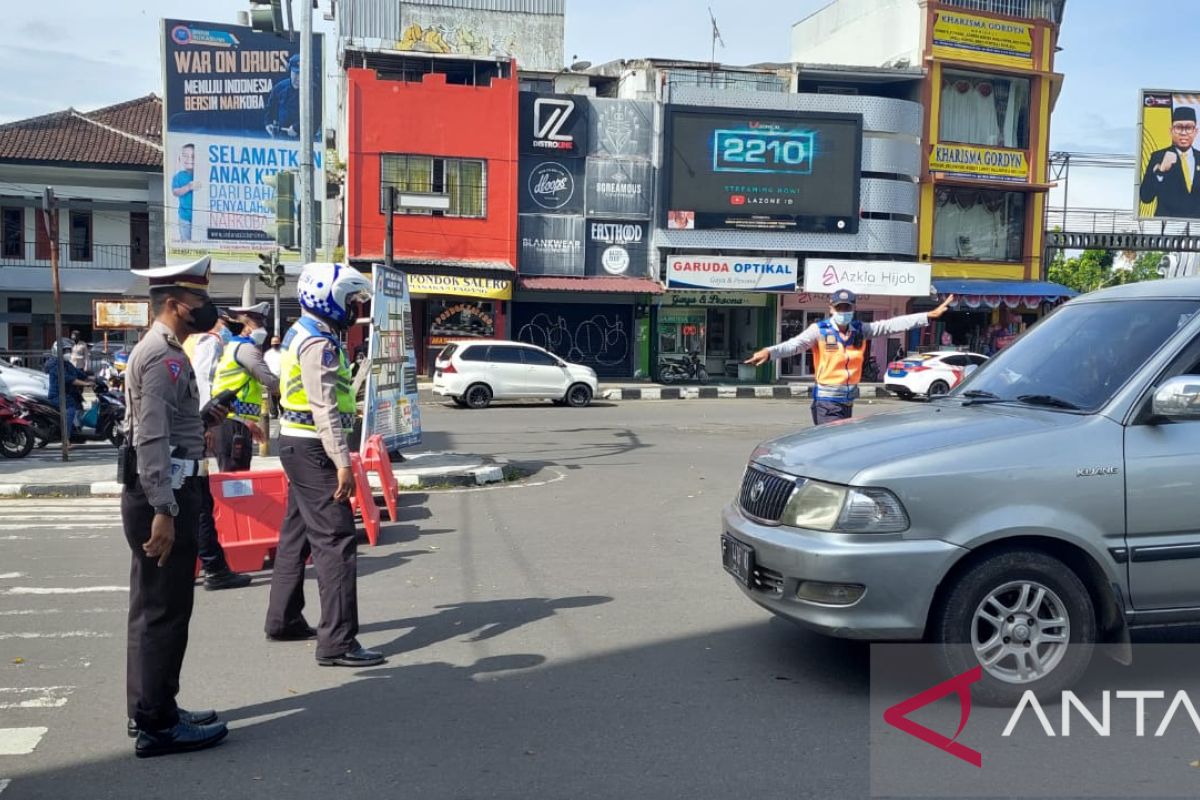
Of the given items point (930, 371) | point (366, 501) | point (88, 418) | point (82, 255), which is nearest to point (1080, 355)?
point (366, 501)

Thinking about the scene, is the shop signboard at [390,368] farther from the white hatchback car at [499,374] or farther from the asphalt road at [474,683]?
the white hatchback car at [499,374]

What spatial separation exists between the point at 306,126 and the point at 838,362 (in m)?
10.4

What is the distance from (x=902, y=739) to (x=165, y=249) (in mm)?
33355

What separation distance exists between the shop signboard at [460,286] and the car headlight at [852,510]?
26.1 m

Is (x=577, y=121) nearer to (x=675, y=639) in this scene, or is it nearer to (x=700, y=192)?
(x=700, y=192)

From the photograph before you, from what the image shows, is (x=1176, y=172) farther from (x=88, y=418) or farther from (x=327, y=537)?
(x=327, y=537)

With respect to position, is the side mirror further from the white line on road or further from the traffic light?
the traffic light

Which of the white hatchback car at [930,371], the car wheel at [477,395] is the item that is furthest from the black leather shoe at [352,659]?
the white hatchback car at [930,371]

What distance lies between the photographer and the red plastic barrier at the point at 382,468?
933cm

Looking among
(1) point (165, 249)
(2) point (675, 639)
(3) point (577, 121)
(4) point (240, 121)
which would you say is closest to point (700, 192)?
(3) point (577, 121)

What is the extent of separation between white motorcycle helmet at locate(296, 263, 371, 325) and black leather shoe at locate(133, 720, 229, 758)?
2.19m

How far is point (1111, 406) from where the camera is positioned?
4723 millimetres

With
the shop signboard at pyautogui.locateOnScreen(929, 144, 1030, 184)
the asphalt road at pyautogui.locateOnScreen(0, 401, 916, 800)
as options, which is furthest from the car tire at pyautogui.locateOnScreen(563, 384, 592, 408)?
the shop signboard at pyautogui.locateOnScreen(929, 144, 1030, 184)

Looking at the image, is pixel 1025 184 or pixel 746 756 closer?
pixel 746 756
